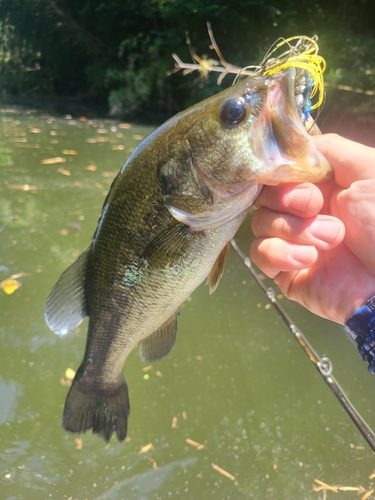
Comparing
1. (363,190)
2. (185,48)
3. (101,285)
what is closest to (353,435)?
(363,190)

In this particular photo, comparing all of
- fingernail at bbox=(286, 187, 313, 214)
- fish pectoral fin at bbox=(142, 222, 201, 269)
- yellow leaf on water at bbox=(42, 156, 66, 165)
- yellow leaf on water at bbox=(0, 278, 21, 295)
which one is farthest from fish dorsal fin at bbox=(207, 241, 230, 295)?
yellow leaf on water at bbox=(42, 156, 66, 165)

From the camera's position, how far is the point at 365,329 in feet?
4.39

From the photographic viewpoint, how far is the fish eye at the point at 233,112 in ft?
3.47

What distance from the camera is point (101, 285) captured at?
140 cm

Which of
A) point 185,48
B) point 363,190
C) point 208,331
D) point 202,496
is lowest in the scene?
point 202,496

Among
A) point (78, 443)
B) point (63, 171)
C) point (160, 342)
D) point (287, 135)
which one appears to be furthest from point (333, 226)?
point (63, 171)

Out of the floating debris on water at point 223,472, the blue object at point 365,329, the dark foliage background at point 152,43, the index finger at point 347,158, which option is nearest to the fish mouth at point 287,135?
the index finger at point 347,158

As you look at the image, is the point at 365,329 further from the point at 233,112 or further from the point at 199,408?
the point at 199,408

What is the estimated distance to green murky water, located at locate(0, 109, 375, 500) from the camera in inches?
77.2

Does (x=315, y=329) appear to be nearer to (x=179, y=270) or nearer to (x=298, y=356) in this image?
(x=298, y=356)

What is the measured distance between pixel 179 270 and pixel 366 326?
0.70 m

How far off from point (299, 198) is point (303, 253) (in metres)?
0.19

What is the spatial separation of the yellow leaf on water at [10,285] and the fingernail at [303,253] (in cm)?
254

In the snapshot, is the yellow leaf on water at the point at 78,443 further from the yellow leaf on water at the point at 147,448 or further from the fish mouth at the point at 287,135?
the fish mouth at the point at 287,135
